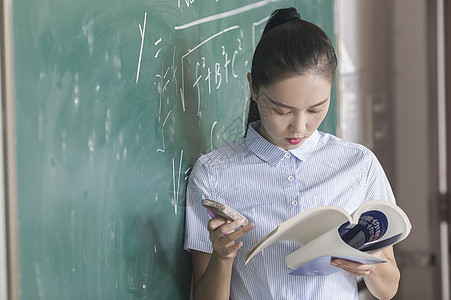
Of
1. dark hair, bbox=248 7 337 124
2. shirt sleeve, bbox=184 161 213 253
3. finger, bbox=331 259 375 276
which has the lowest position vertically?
finger, bbox=331 259 375 276

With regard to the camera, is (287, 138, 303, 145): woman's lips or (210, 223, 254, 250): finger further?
(287, 138, 303, 145): woman's lips

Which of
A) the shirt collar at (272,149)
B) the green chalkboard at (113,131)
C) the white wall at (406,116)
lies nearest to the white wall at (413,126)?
the white wall at (406,116)

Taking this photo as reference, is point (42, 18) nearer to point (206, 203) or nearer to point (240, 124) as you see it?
point (206, 203)

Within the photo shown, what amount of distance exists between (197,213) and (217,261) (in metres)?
0.17

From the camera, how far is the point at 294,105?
132 centimetres

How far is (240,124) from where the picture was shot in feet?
5.97

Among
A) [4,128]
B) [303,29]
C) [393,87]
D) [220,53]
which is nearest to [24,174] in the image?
[4,128]

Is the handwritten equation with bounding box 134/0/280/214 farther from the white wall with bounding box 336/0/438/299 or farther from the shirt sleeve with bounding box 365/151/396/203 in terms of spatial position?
the white wall with bounding box 336/0/438/299

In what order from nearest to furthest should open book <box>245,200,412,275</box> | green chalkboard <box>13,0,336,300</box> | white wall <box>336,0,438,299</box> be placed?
green chalkboard <box>13,0,336,300</box>
open book <box>245,200,412,275</box>
white wall <box>336,0,438,299</box>

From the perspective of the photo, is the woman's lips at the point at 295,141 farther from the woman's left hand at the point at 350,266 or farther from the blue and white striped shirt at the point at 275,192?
the woman's left hand at the point at 350,266

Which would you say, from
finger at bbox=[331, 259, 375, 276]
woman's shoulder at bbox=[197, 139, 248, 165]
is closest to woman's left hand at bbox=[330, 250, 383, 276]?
finger at bbox=[331, 259, 375, 276]

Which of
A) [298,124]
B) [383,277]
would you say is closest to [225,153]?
[298,124]

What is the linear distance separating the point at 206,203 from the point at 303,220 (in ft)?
0.66

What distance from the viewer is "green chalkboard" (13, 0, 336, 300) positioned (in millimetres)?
1009
